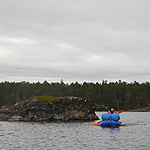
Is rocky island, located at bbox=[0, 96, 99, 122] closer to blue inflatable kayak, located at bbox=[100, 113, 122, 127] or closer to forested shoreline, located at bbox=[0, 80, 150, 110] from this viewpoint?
blue inflatable kayak, located at bbox=[100, 113, 122, 127]

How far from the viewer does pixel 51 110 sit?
184 feet

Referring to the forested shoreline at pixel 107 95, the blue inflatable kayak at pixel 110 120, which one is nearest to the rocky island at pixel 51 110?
the blue inflatable kayak at pixel 110 120

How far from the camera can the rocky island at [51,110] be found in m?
55.9

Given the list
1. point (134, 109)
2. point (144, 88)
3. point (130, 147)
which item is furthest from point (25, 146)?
point (144, 88)

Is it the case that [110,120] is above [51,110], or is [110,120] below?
below

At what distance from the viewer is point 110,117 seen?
47562mm

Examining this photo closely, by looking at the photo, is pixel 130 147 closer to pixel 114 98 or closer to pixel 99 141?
pixel 99 141

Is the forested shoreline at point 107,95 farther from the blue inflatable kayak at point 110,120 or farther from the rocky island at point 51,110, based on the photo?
the blue inflatable kayak at point 110,120

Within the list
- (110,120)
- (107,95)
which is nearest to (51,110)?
(110,120)

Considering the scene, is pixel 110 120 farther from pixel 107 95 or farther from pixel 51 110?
pixel 107 95

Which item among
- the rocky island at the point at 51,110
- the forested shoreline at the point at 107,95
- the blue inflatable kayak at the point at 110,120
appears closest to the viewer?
the blue inflatable kayak at the point at 110,120

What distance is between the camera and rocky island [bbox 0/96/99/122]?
184 ft

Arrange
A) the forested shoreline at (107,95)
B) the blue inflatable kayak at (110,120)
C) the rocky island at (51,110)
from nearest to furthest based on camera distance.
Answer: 1. the blue inflatable kayak at (110,120)
2. the rocky island at (51,110)
3. the forested shoreline at (107,95)

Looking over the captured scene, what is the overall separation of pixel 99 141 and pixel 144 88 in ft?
442
